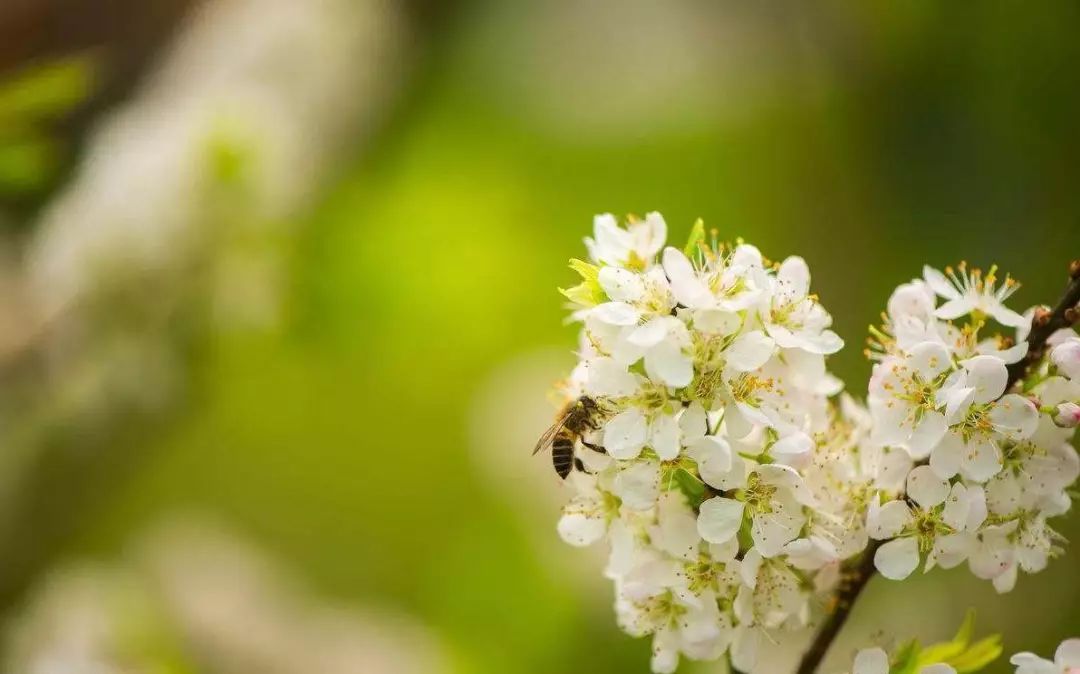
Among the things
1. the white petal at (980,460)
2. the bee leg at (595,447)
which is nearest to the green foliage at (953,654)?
the white petal at (980,460)

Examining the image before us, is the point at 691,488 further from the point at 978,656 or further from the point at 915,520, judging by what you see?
the point at 978,656

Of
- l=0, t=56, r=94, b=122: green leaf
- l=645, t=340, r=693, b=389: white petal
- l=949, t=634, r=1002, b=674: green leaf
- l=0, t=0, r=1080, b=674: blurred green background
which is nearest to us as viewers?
l=645, t=340, r=693, b=389: white petal

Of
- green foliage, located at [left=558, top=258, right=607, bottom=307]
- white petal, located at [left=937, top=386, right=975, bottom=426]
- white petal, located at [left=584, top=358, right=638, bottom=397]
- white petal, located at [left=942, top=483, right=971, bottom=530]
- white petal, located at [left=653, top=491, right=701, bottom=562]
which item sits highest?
white petal, located at [left=937, top=386, right=975, bottom=426]

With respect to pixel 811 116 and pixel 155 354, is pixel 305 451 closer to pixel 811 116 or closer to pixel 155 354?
pixel 155 354

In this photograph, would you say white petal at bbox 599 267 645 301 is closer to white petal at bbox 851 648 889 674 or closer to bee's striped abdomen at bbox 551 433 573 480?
bee's striped abdomen at bbox 551 433 573 480

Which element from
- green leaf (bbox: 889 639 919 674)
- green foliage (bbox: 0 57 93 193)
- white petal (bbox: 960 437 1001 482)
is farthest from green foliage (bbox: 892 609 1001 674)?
green foliage (bbox: 0 57 93 193)

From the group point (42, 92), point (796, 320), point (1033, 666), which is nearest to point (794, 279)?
point (796, 320)

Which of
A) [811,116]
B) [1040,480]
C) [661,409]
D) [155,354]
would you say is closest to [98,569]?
[155,354]
